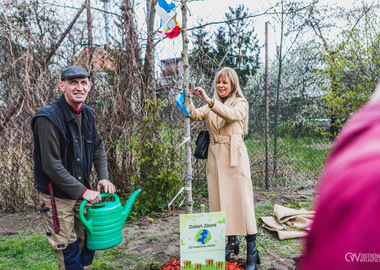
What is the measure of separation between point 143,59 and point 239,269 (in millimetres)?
3385

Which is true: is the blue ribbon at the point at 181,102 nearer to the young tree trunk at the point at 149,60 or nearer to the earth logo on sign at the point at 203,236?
the earth logo on sign at the point at 203,236

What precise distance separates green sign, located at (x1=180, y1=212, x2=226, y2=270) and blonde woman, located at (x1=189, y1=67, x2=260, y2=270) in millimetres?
518

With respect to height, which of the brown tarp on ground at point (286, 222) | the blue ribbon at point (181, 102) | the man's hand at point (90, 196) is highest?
the blue ribbon at point (181, 102)

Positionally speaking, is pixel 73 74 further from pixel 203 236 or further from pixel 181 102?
pixel 203 236

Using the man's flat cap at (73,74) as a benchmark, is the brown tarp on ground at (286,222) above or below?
below

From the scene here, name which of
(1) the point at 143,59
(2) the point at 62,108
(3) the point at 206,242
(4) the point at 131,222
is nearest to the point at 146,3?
(1) the point at 143,59

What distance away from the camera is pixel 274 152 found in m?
5.63

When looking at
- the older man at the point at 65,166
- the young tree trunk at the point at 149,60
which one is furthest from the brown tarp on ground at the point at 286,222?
the young tree trunk at the point at 149,60

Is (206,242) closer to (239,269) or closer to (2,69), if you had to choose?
(239,269)

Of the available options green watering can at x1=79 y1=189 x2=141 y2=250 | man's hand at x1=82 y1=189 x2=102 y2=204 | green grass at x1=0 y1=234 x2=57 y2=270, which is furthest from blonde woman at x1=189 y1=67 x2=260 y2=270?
green grass at x1=0 y1=234 x2=57 y2=270

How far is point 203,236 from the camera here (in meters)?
2.26

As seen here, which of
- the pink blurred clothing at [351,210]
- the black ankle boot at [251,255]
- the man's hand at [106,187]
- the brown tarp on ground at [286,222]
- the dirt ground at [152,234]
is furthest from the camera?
the brown tarp on ground at [286,222]

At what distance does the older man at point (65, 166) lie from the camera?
2.09 meters

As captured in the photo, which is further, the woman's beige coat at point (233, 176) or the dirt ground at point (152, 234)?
the dirt ground at point (152, 234)
